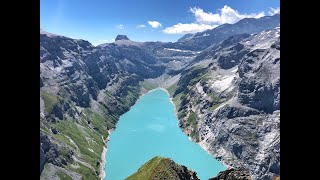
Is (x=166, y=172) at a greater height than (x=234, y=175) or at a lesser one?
lesser

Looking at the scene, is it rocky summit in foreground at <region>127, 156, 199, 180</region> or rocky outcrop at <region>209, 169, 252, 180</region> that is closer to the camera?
rocky outcrop at <region>209, 169, 252, 180</region>

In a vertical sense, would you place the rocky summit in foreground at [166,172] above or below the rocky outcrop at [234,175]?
below

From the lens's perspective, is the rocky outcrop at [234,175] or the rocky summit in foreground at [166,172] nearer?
the rocky outcrop at [234,175]

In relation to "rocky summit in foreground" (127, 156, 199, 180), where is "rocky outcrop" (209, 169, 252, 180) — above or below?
above

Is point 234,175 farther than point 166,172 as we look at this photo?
No
